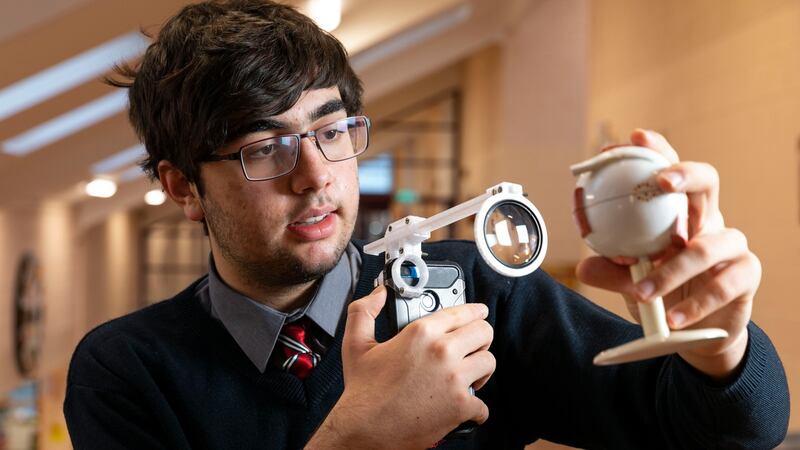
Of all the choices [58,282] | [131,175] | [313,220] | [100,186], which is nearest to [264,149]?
[313,220]

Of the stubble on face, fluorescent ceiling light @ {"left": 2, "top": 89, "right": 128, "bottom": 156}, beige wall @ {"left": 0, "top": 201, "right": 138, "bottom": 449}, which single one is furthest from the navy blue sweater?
beige wall @ {"left": 0, "top": 201, "right": 138, "bottom": 449}

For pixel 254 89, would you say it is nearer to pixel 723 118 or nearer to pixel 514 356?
pixel 514 356

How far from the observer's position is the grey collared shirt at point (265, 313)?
126 cm

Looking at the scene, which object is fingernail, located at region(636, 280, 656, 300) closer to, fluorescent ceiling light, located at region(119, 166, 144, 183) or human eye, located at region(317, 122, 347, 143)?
human eye, located at region(317, 122, 347, 143)

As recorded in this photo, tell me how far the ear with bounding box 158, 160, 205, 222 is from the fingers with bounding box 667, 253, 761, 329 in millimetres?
852

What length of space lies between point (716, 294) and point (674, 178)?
133 millimetres

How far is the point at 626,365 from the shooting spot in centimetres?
112

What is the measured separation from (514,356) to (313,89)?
509 mm

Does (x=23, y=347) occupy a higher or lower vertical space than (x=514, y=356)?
higher

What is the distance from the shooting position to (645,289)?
29.8 inches

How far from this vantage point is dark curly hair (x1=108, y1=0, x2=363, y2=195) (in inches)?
48.2

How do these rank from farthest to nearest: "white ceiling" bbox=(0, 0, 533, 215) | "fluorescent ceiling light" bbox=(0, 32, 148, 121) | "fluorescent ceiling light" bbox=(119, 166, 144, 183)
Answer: "fluorescent ceiling light" bbox=(119, 166, 144, 183) → "fluorescent ceiling light" bbox=(0, 32, 148, 121) → "white ceiling" bbox=(0, 0, 533, 215)

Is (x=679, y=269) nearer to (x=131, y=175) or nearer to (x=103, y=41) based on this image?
(x=103, y=41)

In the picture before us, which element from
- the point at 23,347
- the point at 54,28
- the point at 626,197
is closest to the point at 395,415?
the point at 626,197
